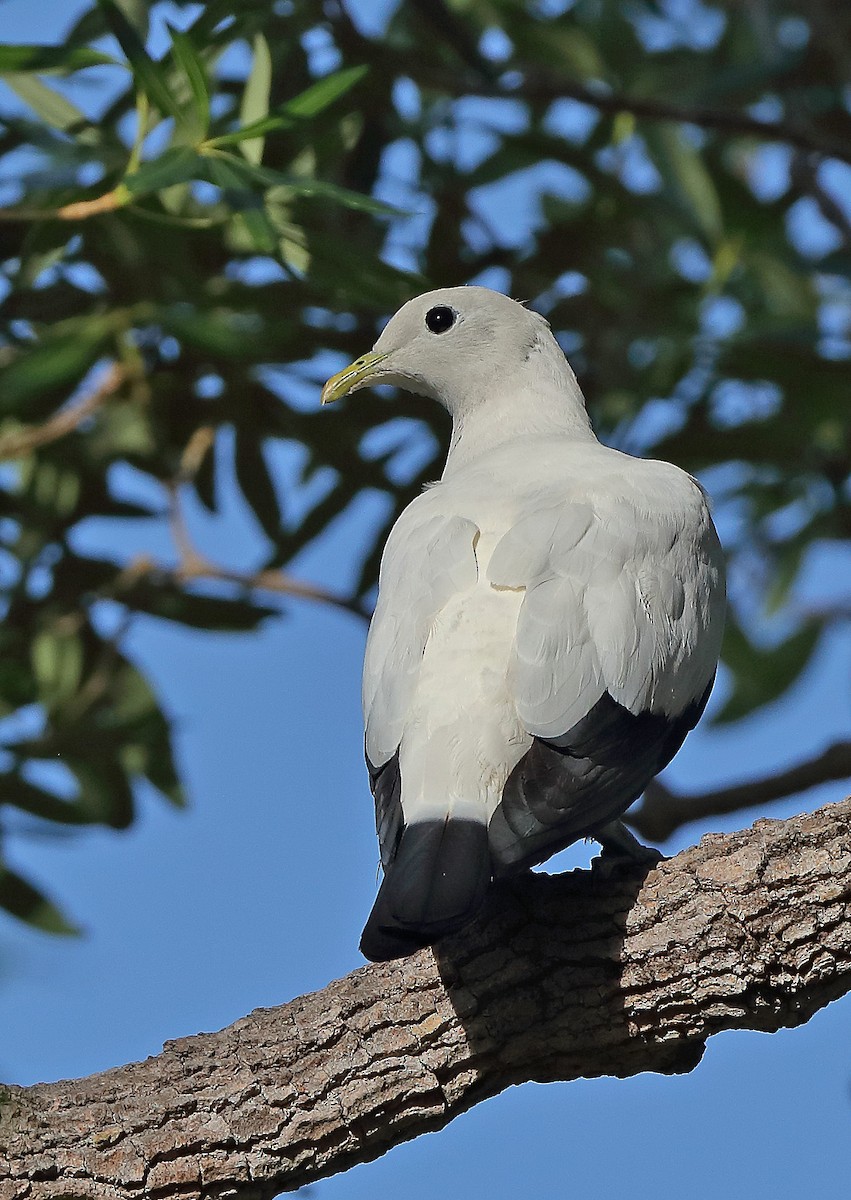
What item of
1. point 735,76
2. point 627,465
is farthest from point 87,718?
point 735,76

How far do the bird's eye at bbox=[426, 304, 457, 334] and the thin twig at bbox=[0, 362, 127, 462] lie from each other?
1101 millimetres

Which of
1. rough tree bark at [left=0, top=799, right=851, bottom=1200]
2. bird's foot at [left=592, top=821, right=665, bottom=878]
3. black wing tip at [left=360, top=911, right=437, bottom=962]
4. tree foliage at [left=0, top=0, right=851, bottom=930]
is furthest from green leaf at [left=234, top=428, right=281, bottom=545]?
black wing tip at [left=360, top=911, right=437, bottom=962]

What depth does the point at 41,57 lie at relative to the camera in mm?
4031

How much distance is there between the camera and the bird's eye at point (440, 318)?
14.9ft

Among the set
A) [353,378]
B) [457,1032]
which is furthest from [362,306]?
[457,1032]

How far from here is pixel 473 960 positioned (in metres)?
3.08

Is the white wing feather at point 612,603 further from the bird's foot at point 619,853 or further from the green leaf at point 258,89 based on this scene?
the green leaf at point 258,89

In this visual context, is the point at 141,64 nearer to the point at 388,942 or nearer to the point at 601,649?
the point at 601,649

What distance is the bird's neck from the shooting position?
4.36 m

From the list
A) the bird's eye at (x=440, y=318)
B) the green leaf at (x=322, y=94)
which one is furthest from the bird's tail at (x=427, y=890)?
the green leaf at (x=322, y=94)

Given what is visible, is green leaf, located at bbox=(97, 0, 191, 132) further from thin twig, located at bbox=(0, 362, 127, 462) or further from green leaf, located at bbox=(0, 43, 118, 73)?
thin twig, located at bbox=(0, 362, 127, 462)

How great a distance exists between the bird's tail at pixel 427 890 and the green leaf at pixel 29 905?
7.77 feet

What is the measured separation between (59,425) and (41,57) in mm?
1328

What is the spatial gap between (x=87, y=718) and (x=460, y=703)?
232cm
